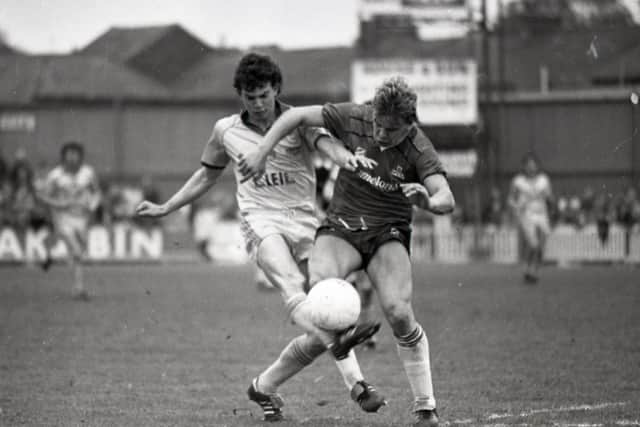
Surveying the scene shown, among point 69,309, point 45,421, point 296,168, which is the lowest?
point 69,309

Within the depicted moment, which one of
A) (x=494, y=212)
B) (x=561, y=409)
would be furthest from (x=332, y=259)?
(x=494, y=212)

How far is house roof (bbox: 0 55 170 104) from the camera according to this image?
142 feet

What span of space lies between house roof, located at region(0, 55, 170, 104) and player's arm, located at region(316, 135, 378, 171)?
36371 millimetres

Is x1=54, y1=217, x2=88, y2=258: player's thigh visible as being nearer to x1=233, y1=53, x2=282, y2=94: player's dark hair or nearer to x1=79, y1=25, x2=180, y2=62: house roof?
x1=233, y1=53, x2=282, y2=94: player's dark hair

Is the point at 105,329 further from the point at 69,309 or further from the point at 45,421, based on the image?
the point at 45,421

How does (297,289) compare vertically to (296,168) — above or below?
below

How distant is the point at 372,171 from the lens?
697 centimetres

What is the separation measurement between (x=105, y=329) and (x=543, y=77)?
1520 inches

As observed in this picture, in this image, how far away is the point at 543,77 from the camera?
4912cm

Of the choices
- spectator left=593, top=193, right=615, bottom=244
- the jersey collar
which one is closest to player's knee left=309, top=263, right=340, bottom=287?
the jersey collar

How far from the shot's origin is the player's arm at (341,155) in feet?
22.6

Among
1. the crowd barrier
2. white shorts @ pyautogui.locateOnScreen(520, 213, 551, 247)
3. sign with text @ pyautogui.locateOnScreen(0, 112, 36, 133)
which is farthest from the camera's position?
sign with text @ pyautogui.locateOnScreen(0, 112, 36, 133)

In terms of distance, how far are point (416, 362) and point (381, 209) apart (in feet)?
3.24

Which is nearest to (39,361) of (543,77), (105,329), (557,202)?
(105,329)
